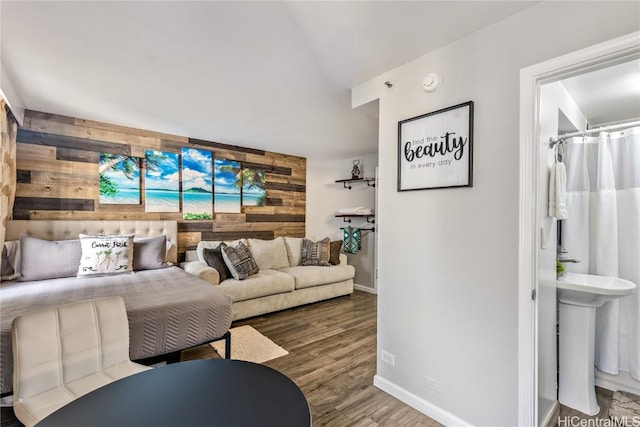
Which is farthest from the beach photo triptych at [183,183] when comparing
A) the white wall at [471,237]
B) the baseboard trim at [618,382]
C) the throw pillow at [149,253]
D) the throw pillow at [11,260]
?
the baseboard trim at [618,382]

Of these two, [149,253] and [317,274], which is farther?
[317,274]

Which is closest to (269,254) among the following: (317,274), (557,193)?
(317,274)

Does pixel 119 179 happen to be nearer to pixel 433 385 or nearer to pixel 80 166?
pixel 80 166

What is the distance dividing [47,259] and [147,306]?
1.61 meters

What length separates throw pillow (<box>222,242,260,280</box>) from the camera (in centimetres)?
365

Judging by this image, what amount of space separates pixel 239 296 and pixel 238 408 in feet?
8.55

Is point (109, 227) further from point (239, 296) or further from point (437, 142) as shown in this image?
point (437, 142)

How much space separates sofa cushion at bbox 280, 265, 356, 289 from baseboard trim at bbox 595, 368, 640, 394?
9.47 feet

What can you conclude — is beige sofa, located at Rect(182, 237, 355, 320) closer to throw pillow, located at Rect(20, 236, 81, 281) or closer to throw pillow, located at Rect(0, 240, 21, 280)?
throw pillow, located at Rect(20, 236, 81, 281)

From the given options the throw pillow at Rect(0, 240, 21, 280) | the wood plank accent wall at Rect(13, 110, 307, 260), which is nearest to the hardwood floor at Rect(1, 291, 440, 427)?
the throw pillow at Rect(0, 240, 21, 280)

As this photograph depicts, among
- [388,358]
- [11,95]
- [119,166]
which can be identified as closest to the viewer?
[388,358]

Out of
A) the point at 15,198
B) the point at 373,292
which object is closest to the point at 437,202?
the point at 373,292

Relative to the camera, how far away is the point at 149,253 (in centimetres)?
327

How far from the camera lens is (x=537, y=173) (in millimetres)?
1533
